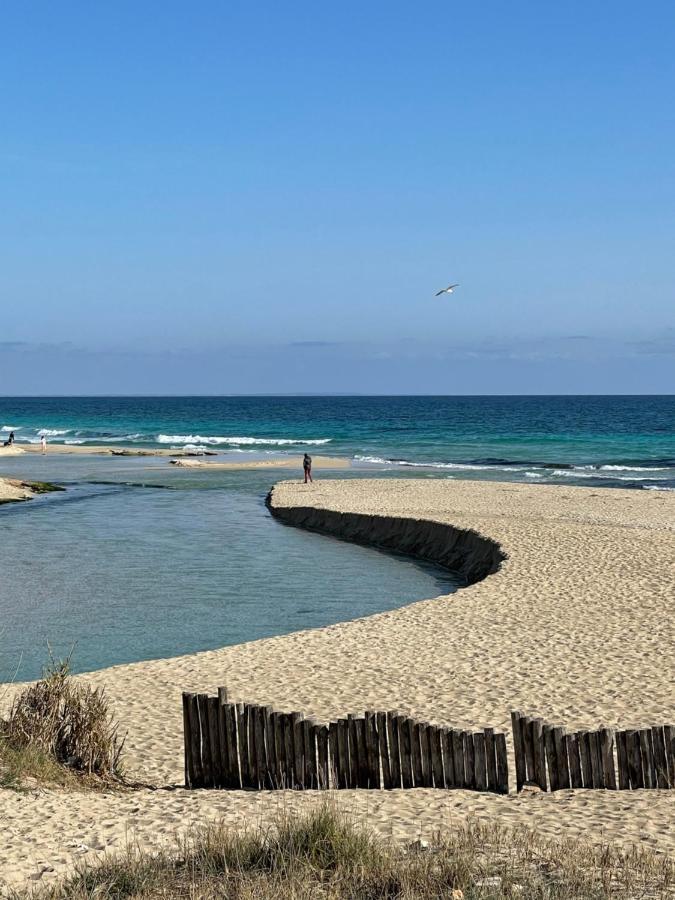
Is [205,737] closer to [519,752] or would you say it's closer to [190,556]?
[519,752]

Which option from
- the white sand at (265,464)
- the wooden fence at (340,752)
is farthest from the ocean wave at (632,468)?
the wooden fence at (340,752)

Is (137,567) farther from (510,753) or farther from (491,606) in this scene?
(510,753)

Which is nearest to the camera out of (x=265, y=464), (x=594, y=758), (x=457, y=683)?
(x=594, y=758)

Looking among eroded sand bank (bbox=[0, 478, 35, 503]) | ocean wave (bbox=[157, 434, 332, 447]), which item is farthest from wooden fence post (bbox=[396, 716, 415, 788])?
ocean wave (bbox=[157, 434, 332, 447])

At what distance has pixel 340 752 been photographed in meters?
8.70

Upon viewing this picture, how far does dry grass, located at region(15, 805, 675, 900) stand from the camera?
5.88m

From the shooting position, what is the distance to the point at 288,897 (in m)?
5.76

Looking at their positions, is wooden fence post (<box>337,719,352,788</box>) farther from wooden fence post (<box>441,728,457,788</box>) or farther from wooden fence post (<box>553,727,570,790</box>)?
wooden fence post (<box>553,727,570,790</box>)

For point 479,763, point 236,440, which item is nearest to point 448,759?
point 479,763

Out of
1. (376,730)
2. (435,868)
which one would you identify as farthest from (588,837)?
(376,730)

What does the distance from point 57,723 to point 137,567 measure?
50.8ft

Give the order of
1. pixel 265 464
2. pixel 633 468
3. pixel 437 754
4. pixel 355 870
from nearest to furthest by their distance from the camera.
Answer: pixel 355 870 < pixel 437 754 < pixel 633 468 < pixel 265 464

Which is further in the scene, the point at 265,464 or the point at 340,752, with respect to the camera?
the point at 265,464

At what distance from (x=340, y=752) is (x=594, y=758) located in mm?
2167
